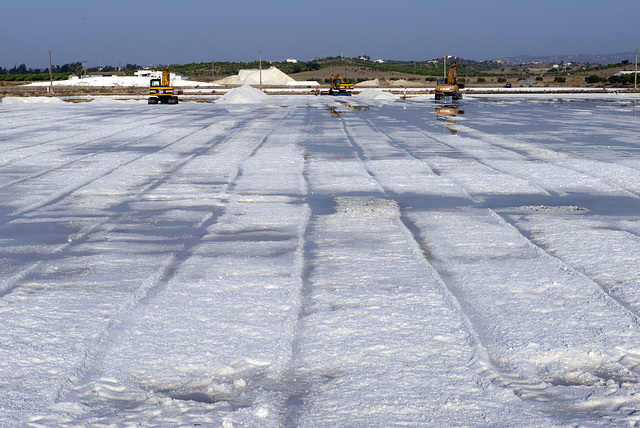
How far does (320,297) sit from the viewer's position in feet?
20.5

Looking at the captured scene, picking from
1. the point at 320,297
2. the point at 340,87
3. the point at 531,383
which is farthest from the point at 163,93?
the point at 531,383

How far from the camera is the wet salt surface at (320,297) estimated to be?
4.30 m

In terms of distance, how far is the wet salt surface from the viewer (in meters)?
4.30

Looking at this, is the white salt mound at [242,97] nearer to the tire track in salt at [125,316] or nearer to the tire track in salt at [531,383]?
the tire track in salt at [125,316]

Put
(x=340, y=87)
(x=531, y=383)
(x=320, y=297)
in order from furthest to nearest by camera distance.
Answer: (x=340, y=87)
(x=320, y=297)
(x=531, y=383)

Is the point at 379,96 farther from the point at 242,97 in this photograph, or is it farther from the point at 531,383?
the point at 531,383

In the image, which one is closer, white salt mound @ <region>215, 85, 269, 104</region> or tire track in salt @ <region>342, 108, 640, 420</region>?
tire track in salt @ <region>342, 108, 640, 420</region>

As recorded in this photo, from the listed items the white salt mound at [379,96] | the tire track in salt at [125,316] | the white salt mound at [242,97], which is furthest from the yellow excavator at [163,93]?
the tire track in salt at [125,316]

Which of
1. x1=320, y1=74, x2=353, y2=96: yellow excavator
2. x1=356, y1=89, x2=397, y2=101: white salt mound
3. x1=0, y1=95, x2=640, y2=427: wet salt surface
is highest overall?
x1=320, y1=74, x2=353, y2=96: yellow excavator

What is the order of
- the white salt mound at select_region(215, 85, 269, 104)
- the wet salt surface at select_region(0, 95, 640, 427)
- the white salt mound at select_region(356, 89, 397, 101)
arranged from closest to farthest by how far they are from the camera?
the wet salt surface at select_region(0, 95, 640, 427), the white salt mound at select_region(215, 85, 269, 104), the white salt mound at select_region(356, 89, 397, 101)

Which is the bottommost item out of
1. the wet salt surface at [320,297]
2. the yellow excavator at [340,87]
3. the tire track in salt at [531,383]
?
the tire track in salt at [531,383]

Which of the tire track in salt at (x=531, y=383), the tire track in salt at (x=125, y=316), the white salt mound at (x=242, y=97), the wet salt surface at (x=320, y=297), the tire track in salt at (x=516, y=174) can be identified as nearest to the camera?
the tire track in salt at (x=531, y=383)

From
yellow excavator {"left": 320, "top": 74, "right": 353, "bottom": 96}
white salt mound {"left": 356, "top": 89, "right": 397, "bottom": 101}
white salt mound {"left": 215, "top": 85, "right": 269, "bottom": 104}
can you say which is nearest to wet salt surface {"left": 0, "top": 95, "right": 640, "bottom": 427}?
white salt mound {"left": 215, "top": 85, "right": 269, "bottom": 104}

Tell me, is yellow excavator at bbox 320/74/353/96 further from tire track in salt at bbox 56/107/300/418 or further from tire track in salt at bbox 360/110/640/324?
tire track in salt at bbox 56/107/300/418
